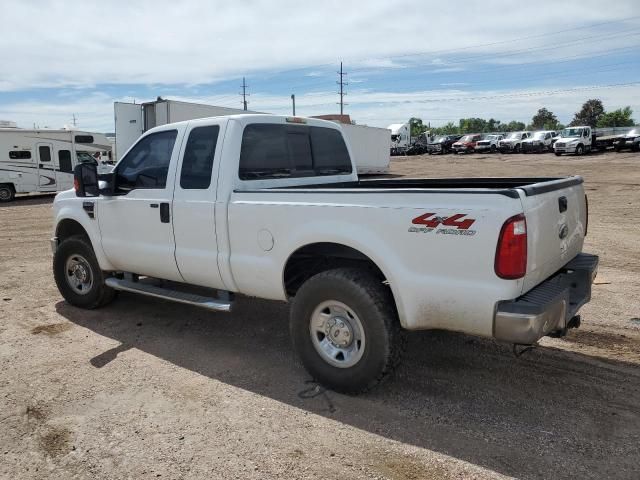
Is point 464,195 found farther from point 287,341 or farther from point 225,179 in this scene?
point 287,341

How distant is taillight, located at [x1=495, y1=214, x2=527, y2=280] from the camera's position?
3.03 m

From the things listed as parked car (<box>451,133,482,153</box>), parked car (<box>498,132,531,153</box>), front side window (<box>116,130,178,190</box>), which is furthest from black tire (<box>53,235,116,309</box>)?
parked car (<box>451,133,482,153</box>)

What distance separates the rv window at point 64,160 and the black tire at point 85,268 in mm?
17371

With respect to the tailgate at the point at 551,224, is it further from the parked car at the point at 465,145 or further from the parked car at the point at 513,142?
the parked car at the point at 465,145

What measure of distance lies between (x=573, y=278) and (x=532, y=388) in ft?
2.87

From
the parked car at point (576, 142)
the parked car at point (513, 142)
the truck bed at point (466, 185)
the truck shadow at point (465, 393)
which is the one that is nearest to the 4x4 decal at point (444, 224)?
the truck bed at point (466, 185)

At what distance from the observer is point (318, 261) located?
434 centimetres

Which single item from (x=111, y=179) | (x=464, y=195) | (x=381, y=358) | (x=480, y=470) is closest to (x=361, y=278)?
(x=381, y=358)

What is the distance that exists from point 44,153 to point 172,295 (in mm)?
19033

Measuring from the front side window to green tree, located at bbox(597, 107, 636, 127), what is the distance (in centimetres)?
9885

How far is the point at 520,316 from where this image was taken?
3.07 m

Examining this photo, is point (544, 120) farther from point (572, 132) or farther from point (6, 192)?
point (6, 192)

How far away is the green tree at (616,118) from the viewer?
90.2 m

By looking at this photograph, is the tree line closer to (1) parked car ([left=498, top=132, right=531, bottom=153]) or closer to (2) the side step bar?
(1) parked car ([left=498, top=132, right=531, bottom=153])
